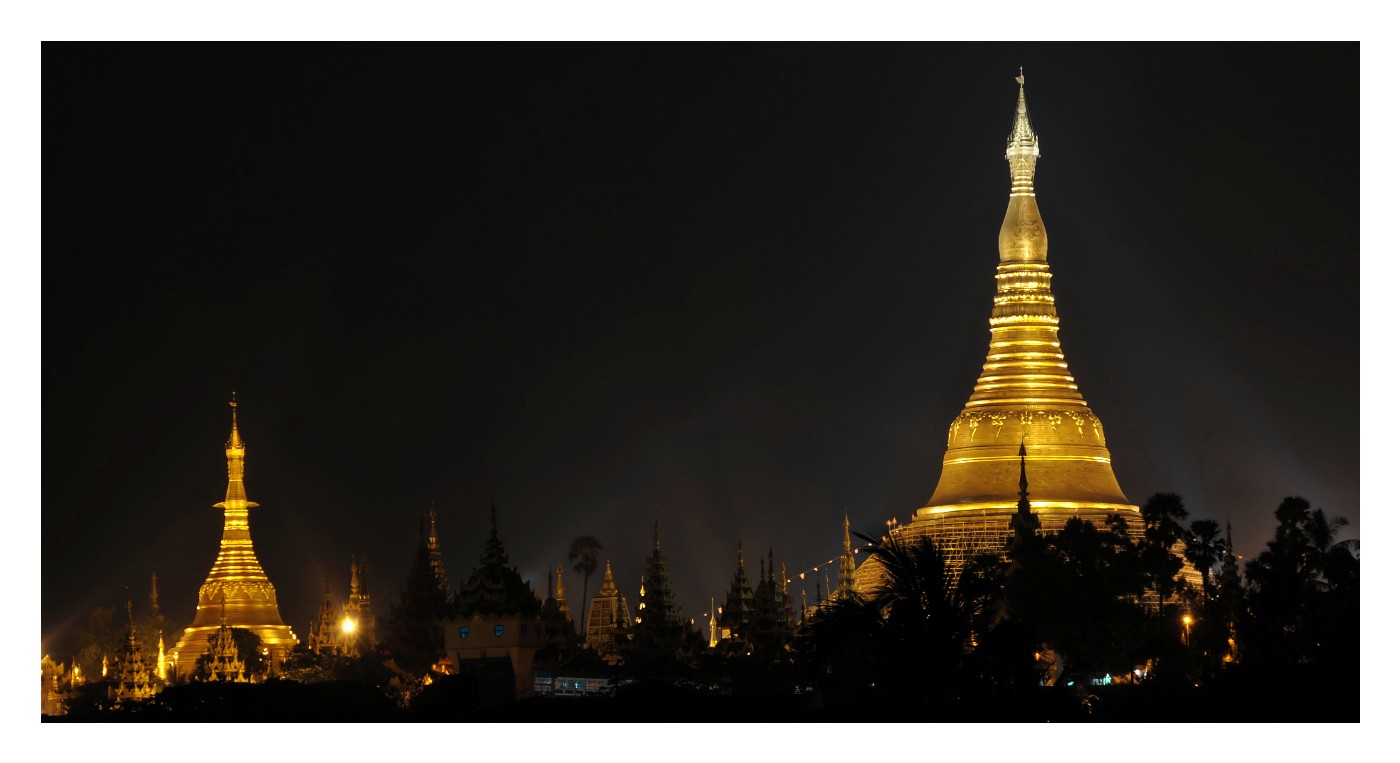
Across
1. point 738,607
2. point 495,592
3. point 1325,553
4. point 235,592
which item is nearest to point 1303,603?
point 1325,553

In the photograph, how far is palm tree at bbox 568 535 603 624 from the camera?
8419 cm

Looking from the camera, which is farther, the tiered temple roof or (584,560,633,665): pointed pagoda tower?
(584,560,633,665): pointed pagoda tower

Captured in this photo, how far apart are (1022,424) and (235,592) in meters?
21.9

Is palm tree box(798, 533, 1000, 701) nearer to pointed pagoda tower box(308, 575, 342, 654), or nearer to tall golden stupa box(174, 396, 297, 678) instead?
pointed pagoda tower box(308, 575, 342, 654)

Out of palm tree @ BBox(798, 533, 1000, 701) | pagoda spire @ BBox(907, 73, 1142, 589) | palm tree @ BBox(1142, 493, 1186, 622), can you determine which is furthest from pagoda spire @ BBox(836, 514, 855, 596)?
palm tree @ BBox(798, 533, 1000, 701)

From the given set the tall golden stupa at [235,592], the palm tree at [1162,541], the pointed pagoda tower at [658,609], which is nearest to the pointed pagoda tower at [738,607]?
the pointed pagoda tower at [658,609]

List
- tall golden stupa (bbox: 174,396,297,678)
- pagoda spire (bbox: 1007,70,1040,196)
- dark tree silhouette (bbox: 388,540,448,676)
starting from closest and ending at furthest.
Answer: dark tree silhouette (bbox: 388,540,448,676) < pagoda spire (bbox: 1007,70,1040,196) < tall golden stupa (bbox: 174,396,297,678)

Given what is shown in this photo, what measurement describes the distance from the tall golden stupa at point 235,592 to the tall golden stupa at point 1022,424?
1814cm

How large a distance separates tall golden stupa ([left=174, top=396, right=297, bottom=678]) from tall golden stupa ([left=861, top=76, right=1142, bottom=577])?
1814 cm

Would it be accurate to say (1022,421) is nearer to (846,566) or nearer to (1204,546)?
(846,566)

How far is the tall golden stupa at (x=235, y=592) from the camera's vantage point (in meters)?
78.9

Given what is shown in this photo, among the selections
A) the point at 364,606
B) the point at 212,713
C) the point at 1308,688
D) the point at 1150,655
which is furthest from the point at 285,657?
the point at 1308,688

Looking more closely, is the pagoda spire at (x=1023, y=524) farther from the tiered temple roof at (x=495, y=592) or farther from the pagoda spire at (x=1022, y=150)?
the pagoda spire at (x=1022, y=150)

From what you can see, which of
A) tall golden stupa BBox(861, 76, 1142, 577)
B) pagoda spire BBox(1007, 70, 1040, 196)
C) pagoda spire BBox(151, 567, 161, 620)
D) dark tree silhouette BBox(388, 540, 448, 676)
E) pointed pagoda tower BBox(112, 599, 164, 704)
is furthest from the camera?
pagoda spire BBox(151, 567, 161, 620)
